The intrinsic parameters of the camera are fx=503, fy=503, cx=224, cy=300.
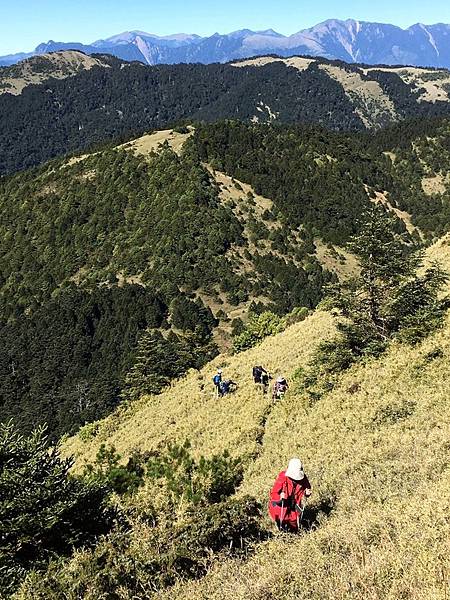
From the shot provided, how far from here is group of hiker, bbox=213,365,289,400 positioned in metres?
21.1

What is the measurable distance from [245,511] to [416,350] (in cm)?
1058

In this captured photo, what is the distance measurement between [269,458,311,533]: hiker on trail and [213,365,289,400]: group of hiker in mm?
11909

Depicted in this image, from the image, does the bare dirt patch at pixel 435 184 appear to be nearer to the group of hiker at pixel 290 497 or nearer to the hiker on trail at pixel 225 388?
the hiker on trail at pixel 225 388

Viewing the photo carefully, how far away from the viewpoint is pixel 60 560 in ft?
28.5

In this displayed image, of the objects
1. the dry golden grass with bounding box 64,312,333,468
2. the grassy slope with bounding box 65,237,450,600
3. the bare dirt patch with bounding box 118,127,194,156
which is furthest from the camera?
the bare dirt patch with bounding box 118,127,194,156

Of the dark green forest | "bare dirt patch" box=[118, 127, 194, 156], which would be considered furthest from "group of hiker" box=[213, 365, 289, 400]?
"bare dirt patch" box=[118, 127, 194, 156]

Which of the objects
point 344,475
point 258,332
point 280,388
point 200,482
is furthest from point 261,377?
point 258,332

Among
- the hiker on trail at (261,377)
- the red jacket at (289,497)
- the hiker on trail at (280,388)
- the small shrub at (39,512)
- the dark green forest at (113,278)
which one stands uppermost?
the red jacket at (289,497)

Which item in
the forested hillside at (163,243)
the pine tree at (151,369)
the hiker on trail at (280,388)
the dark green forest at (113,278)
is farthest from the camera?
the forested hillside at (163,243)

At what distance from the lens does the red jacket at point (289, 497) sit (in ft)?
29.2

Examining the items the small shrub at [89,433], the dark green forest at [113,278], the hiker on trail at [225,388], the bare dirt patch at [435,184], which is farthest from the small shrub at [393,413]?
the bare dirt patch at [435,184]

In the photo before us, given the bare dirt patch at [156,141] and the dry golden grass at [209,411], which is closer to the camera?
the dry golden grass at [209,411]

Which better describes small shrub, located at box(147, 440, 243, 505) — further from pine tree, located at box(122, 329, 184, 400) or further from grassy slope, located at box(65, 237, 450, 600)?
pine tree, located at box(122, 329, 184, 400)

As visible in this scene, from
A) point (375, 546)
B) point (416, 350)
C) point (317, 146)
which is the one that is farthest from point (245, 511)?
point (317, 146)
